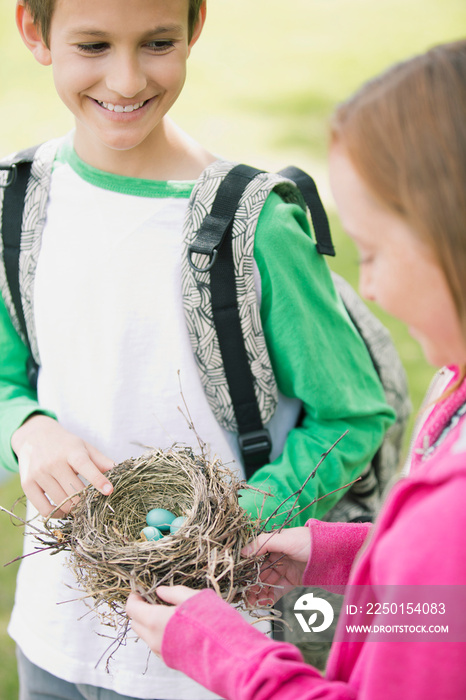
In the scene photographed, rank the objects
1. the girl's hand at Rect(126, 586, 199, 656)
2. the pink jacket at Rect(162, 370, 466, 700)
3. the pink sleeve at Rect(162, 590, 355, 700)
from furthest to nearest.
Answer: the girl's hand at Rect(126, 586, 199, 656) → the pink sleeve at Rect(162, 590, 355, 700) → the pink jacket at Rect(162, 370, 466, 700)

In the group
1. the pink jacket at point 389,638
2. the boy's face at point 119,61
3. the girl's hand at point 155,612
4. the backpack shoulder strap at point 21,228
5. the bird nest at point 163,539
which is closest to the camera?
the pink jacket at point 389,638

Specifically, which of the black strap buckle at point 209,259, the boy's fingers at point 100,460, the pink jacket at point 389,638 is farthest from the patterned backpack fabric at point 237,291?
the pink jacket at point 389,638

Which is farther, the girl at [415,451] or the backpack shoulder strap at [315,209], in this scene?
the backpack shoulder strap at [315,209]

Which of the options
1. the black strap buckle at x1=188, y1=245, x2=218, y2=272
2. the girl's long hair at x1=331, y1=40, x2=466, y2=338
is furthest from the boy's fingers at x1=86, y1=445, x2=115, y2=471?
the girl's long hair at x1=331, y1=40, x2=466, y2=338

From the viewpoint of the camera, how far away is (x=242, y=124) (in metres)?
9.93

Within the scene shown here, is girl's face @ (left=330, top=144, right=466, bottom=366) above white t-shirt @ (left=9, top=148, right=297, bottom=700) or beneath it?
above


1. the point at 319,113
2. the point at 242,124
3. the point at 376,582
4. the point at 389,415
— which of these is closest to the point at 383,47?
the point at 319,113

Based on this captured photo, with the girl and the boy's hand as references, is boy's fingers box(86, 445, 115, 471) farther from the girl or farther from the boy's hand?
the girl

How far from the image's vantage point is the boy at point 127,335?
5.53 feet

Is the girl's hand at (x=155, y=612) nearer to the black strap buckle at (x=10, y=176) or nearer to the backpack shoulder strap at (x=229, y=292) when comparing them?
the backpack shoulder strap at (x=229, y=292)

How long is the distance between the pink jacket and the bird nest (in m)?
0.17

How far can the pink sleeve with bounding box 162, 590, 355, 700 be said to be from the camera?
1.08 metres

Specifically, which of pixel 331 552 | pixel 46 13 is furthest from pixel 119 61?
pixel 331 552

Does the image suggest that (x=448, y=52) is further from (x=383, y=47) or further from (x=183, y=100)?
(x=383, y=47)
